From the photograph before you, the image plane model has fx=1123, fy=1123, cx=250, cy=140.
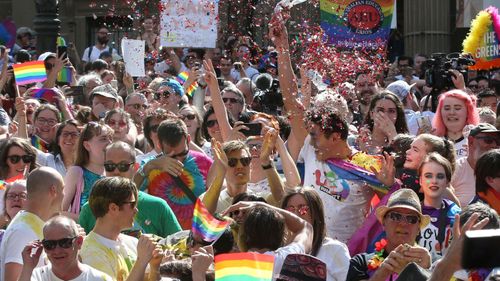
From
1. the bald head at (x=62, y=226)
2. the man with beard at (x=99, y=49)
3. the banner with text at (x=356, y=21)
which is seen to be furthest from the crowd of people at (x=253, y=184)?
the man with beard at (x=99, y=49)

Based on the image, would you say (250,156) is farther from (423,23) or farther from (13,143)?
(423,23)

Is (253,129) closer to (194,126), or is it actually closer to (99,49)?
(194,126)

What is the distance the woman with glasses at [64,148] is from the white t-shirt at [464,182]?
268 cm

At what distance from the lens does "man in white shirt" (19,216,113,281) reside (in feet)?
16.7

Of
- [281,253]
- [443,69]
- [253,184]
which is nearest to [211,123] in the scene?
[253,184]

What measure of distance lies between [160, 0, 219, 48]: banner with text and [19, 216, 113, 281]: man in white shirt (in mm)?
6440

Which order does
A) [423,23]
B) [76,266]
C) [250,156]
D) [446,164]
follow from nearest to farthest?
[76,266], [446,164], [250,156], [423,23]

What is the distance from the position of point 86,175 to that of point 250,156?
1.11m

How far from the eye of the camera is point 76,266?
17.1ft

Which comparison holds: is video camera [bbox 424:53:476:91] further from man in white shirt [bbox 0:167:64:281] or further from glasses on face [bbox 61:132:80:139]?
man in white shirt [bbox 0:167:64:281]

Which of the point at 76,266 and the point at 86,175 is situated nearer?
the point at 76,266

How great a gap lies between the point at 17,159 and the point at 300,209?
7.75 feet

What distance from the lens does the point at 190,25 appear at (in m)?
11.8

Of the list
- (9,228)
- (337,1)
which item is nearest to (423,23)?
(337,1)
